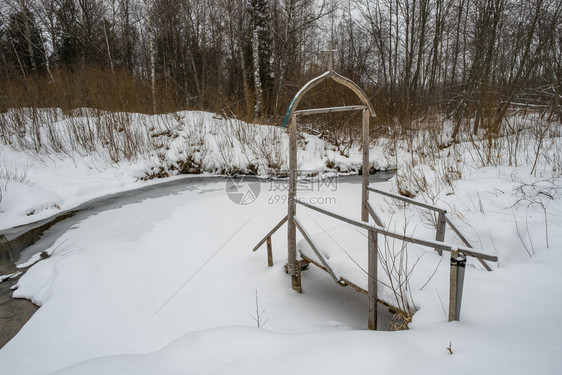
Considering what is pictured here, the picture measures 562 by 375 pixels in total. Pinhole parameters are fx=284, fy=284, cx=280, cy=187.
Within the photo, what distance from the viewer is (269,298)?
3150 mm

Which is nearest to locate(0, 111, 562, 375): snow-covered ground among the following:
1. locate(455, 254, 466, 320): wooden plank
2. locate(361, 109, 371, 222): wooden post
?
locate(455, 254, 466, 320): wooden plank

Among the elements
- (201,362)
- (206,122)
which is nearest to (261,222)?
(201,362)

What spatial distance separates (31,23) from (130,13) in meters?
6.44

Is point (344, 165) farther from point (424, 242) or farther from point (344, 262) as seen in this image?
point (424, 242)

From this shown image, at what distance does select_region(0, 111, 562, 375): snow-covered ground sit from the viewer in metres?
1.65

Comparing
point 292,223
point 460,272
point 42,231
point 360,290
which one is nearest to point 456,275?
point 460,272

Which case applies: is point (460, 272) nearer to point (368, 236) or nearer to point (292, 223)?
point (368, 236)

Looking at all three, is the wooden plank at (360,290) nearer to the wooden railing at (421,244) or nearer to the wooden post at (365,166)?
the wooden railing at (421,244)

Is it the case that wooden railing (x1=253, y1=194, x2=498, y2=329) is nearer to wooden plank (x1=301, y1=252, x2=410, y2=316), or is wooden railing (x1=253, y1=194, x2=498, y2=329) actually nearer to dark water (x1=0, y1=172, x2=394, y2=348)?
wooden plank (x1=301, y1=252, x2=410, y2=316)

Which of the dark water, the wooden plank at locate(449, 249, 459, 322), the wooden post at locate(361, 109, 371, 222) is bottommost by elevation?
the dark water

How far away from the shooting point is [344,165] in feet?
34.6

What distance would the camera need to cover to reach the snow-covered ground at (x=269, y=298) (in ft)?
5.43

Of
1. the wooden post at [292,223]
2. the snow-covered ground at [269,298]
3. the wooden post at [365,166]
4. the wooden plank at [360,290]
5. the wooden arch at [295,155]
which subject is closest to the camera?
the snow-covered ground at [269,298]

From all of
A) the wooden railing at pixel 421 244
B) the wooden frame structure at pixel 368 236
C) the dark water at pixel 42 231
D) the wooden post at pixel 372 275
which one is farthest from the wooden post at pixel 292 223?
the dark water at pixel 42 231
